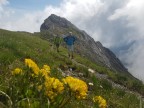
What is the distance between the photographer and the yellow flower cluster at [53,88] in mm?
6016

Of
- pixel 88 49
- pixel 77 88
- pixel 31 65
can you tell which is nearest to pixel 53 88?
pixel 77 88

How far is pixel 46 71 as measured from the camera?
6926 millimetres

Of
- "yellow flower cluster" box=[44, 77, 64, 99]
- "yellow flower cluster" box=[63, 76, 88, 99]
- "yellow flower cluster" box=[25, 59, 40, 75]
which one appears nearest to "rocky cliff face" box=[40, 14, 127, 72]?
"yellow flower cluster" box=[25, 59, 40, 75]

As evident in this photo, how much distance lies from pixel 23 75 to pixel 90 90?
37.6 ft

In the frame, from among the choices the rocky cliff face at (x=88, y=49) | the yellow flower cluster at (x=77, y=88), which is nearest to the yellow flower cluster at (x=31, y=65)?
the yellow flower cluster at (x=77, y=88)

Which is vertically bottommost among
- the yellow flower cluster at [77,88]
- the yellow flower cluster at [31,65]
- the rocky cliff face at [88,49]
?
the yellow flower cluster at [77,88]

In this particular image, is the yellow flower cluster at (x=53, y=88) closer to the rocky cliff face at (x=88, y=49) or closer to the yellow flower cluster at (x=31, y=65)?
the yellow flower cluster at (x=31, y=65)

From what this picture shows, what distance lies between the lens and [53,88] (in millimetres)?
6051

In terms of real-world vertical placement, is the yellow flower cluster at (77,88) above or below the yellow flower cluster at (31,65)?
below

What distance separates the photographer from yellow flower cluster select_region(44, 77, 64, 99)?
6016 mm

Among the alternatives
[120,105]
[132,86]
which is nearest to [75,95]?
[120,105]

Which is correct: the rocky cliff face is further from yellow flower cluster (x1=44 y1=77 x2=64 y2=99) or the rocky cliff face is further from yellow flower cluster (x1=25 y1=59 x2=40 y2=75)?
yellow flower cluster (x1=44 y1=77 x2=64 y2=99)

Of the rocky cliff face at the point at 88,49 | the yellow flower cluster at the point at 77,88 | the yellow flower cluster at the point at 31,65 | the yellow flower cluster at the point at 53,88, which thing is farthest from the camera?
the rocky cliff face at the point at 88,49

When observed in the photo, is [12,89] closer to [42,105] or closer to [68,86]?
[42,105]
